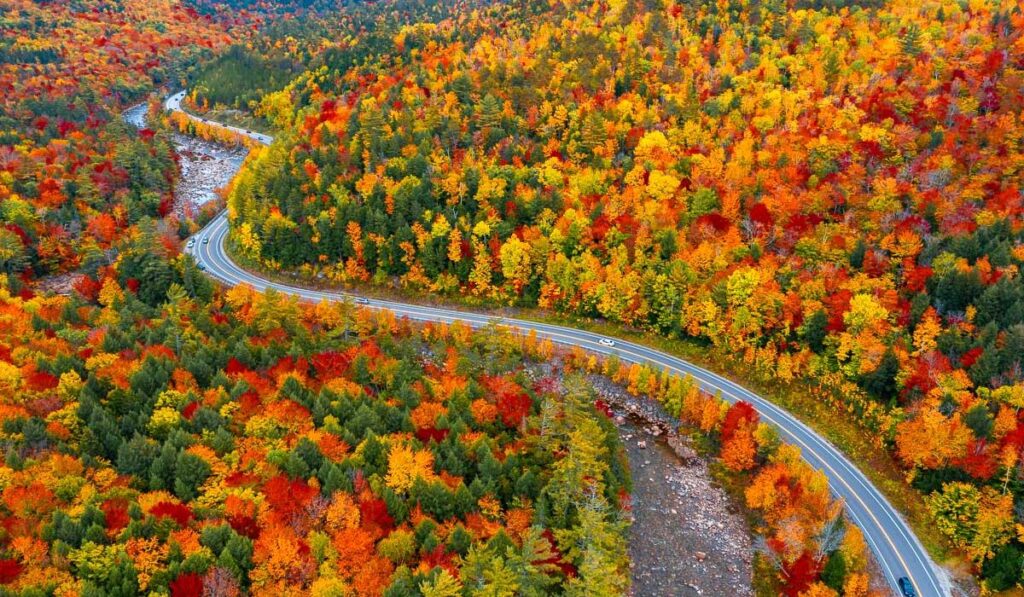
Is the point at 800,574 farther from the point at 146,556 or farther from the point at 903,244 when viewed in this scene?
the point at 146,556

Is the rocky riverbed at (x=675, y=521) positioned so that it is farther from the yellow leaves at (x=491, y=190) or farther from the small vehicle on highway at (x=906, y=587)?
the yellow leaves at (x=491, y=190)

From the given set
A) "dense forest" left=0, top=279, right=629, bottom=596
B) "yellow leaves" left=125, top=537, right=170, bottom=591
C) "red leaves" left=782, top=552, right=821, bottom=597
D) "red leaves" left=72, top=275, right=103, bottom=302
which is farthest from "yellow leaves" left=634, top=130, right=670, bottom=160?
"yellow leaves" left=125, top=537, right=170, bottom=591

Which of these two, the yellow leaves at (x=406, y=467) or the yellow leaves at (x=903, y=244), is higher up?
the yellow leaves at (x=903, y=244)

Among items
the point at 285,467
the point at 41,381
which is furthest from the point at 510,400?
the point at 41,381

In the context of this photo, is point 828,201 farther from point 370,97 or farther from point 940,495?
point 370,97

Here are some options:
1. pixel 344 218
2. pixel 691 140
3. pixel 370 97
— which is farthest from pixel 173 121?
pixel 691 140

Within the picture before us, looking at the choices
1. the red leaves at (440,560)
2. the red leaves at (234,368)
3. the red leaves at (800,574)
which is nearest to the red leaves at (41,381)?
the red leaves at (234,368)
